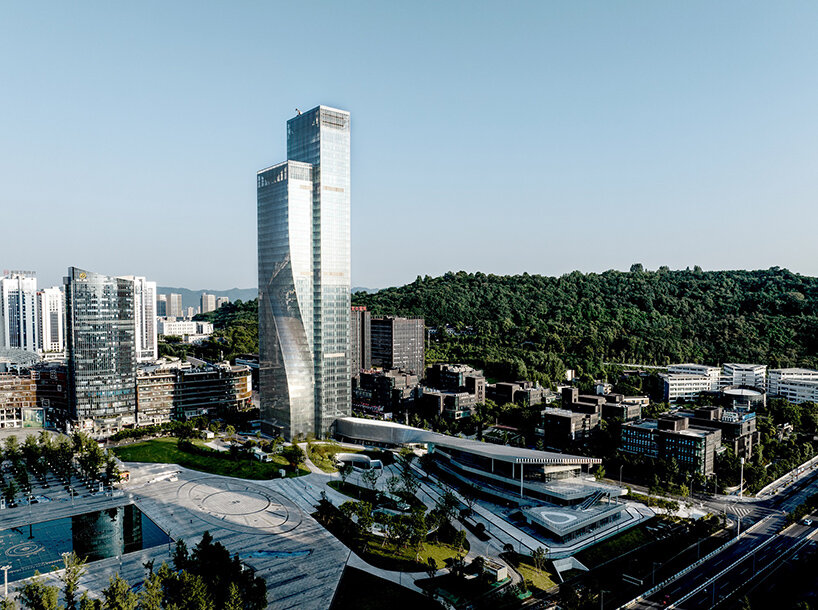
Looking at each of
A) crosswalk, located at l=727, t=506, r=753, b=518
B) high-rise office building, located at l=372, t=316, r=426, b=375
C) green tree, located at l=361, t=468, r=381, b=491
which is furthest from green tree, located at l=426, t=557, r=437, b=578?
high-rise office building, located at l=372, t=316, r=426, b=375

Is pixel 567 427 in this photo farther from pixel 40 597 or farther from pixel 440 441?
pixel 40 597

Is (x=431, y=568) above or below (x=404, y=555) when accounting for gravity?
above

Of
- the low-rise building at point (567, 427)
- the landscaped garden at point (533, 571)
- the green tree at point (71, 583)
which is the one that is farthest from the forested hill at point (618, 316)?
the green tree at point (71, 583)

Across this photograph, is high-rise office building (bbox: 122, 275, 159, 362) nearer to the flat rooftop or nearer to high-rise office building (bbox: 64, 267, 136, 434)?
high-rise office building (bbox: 64, 267, 136, 434)

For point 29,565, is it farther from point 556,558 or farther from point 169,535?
point 556,558

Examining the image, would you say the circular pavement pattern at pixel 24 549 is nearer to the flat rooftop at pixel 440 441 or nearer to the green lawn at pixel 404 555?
the green lawn at pixel 404 555

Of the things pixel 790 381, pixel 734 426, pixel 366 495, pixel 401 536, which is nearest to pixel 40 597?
pixel 401 536
